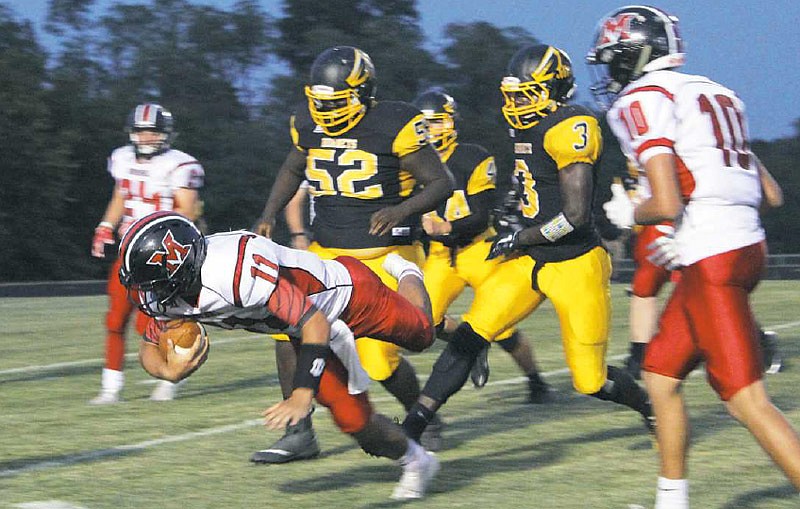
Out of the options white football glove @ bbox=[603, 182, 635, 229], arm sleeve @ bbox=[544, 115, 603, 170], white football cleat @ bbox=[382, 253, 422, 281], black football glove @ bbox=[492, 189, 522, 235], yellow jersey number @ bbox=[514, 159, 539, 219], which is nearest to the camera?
white football cleat @ bbox=[382, 253, 422, 281]

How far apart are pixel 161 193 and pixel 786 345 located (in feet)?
17.8

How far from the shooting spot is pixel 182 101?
47406 millimetres

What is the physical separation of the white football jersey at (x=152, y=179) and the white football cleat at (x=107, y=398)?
98 cm

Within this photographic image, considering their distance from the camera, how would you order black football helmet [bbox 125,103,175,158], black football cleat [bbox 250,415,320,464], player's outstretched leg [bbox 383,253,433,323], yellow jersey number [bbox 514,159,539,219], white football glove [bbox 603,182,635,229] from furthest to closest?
black football helmet [bbox 125,103,175,158] < yellow jersey number [bbox 514,159,539,219] < white football glove [bbox 603,182,635,229] < black football cleat [bbox 250,415,320,464] < player's outstretched leg [bbox 383,253,433,323]

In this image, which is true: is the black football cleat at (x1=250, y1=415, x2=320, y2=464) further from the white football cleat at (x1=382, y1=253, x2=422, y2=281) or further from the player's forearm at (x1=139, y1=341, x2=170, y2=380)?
the player's forearm at (x1=139, y1=341, x2=170, y2=380)

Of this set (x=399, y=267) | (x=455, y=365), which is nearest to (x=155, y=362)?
(x=399, y=267)

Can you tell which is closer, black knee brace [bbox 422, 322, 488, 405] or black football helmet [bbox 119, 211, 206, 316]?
black football helmet [bbox 119, 211, 206, 316]

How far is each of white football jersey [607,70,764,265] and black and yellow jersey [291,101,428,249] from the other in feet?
5.99

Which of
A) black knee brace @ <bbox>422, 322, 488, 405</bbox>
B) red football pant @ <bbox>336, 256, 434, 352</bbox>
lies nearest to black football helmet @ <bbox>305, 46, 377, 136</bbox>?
red football pant @ <bbox>336, 256, 434, 352</bbox>

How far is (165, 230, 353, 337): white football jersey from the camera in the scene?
435 centimetres

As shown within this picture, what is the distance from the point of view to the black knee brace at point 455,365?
5914mm

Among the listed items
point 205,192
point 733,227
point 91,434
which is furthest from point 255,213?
point 733,227

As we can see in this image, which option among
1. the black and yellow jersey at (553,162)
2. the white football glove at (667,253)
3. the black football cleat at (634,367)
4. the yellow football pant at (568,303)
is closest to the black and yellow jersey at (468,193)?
the black football cleat at (634,367)

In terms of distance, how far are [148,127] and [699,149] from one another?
14.8 feet
